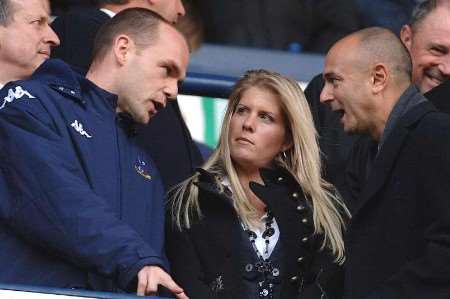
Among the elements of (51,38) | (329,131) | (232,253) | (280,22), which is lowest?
(280,22)

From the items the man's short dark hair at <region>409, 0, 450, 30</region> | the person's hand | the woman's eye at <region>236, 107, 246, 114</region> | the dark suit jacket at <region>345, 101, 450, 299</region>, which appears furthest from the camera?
the man's short dark hair at <region>409, 0, 450, 30</region>

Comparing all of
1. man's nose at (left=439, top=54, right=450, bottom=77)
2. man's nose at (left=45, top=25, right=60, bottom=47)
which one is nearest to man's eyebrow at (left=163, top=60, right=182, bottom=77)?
man's nose at (left=45, top=25, right=60, bottom=47)

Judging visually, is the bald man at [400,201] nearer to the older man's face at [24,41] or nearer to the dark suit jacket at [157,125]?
the dark suit jacket at [157,125]

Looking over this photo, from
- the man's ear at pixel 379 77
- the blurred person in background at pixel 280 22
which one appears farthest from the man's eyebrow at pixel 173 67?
the blurred person in background at pixel 280 22

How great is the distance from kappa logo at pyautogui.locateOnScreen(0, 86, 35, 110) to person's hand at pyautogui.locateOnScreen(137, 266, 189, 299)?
74 centimetres

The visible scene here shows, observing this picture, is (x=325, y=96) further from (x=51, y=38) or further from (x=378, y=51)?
(x=51, y=38)

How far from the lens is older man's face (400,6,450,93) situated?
7.07 metres

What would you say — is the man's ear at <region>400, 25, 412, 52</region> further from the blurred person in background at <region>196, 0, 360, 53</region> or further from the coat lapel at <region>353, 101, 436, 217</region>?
the blurred person in background at <region>196, 0, 360, 53</region>

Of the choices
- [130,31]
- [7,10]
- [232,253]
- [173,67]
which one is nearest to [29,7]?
[7,10]

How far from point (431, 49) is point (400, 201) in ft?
4.21

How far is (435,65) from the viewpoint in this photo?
23.2 feet

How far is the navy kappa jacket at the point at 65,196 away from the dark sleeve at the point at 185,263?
137 millimetres

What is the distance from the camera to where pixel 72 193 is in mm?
5801

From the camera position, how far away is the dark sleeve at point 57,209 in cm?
573
